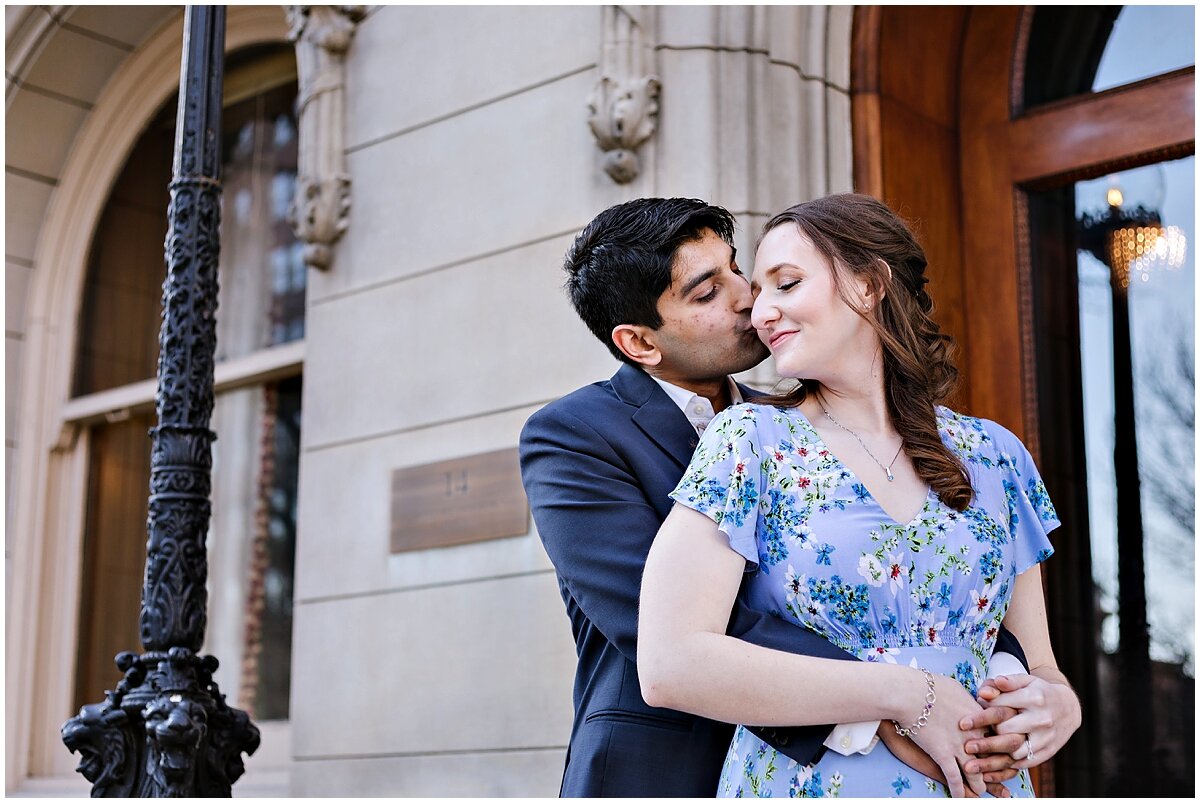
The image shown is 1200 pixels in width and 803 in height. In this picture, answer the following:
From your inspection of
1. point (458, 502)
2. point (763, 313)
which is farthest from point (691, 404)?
point (458, 502)

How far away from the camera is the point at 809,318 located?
8.00 feet

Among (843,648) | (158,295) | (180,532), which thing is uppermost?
(158,295)

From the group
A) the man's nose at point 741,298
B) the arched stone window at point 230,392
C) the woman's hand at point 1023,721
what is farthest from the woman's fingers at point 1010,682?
the arched stone window at point 230,392

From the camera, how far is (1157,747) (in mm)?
4867

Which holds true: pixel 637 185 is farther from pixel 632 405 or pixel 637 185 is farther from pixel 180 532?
pixel 632 405

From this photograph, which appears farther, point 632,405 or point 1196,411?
point 1196,411

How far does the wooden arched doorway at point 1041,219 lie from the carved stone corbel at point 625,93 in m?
0.81

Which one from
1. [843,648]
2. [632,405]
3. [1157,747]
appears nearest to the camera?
[843,648]

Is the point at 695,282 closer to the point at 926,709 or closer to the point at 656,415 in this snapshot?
the point at 656,415

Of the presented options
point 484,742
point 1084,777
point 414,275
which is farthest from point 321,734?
point 1084,777

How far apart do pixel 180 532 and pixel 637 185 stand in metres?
2.30

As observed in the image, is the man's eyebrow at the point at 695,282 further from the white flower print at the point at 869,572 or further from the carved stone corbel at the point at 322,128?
the carved stone corbel at the point at 322,128

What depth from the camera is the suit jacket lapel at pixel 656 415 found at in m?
2.67

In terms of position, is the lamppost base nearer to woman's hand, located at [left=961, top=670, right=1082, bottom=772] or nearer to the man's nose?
the man's nose
